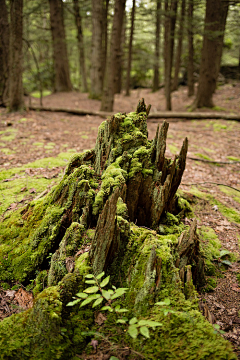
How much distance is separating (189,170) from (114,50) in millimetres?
8164

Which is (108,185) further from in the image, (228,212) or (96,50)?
(96,50)

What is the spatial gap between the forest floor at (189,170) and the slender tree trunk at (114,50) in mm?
1275

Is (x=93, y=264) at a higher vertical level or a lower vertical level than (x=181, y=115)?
lower

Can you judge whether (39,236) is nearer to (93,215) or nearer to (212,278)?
(93,215)

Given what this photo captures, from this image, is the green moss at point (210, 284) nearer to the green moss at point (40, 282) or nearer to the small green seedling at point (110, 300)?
→ the small green seedling at point (110, 300)

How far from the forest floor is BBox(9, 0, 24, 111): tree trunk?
2.23 ft

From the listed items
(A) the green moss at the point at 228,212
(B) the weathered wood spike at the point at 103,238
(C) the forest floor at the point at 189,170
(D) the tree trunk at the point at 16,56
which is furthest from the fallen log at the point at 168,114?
(B) the weathered wood spike at the point at 103,238

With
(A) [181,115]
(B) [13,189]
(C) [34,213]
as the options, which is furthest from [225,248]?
(A) [181,115]

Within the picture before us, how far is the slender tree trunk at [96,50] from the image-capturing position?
15845mm

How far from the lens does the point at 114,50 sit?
11914mm

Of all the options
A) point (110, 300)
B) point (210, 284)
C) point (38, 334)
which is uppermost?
point (110, 300)

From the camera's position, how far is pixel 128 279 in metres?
2.39

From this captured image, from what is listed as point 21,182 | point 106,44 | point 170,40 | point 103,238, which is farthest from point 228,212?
point 106,44

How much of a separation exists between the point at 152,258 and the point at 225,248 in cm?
235
